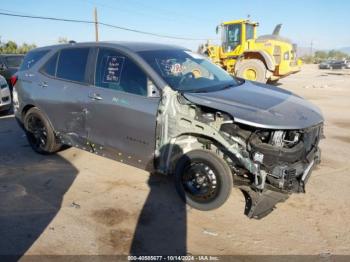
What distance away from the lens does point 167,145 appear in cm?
426

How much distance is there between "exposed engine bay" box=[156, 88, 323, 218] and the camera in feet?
12.4

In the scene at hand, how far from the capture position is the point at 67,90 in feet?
17.1

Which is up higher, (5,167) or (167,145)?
(167,145)

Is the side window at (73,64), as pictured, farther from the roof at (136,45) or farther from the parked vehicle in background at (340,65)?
the parked vehicle in background at (340,65)

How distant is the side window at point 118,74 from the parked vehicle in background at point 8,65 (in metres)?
8.82

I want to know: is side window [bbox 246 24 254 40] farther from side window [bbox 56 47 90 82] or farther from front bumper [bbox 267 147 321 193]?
front bumper [bbox 267 147 321 193]

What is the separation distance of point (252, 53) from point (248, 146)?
12497mm

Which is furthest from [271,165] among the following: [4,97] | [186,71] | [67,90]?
[4,97]

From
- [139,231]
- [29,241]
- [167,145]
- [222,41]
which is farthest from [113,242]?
[222,41]

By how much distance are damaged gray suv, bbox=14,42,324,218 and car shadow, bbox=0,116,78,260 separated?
1.86ft

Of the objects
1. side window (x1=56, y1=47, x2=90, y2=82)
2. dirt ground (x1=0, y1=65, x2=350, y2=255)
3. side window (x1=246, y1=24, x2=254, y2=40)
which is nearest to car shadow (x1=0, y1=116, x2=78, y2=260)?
dirt ground (x1=0, y1=65, x2=350, y2=255)

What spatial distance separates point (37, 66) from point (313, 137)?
4372 millimetres

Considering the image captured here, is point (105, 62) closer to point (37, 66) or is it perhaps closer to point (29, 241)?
point (37, 66)

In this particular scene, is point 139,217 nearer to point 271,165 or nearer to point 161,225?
point 161,225
